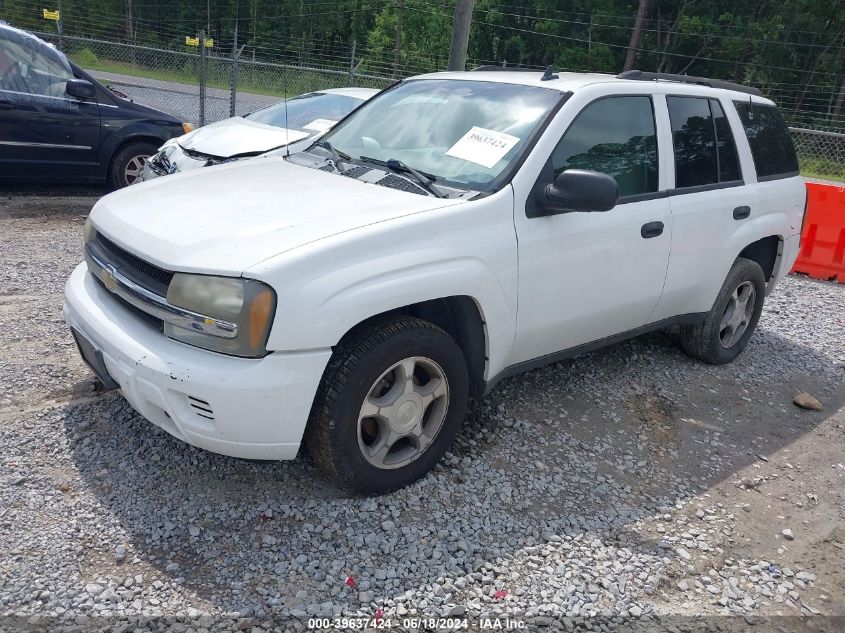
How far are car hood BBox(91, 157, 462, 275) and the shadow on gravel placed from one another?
102 centimetres

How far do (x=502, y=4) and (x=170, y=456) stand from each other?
4252cm

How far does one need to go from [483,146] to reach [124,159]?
6.13 meters

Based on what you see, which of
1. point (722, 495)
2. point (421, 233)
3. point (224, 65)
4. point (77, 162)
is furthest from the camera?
point (224, 65)

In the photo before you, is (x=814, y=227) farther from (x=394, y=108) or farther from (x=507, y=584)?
(x=507, y=584)

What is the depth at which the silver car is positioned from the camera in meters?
7.30

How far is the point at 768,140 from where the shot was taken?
5.12 meters

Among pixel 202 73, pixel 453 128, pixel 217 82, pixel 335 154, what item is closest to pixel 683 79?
pixel 453 128

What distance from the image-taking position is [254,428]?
108 inches

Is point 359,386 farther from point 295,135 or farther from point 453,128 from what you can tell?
point 295,135

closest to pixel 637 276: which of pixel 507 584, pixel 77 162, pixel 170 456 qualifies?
pixel 507 584

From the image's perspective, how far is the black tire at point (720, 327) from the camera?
4.93m

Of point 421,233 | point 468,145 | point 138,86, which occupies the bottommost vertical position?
point 138,86

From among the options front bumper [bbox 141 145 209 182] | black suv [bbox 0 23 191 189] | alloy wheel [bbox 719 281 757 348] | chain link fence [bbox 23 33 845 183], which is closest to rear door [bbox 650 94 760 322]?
alloy wheel [bbox 719 281 757 348]

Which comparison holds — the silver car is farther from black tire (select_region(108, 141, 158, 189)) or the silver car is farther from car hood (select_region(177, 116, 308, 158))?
black tire (select_region(108, 141, 158, 189))
